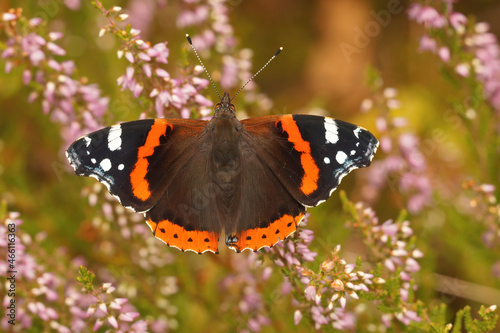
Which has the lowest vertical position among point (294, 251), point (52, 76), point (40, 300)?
point (40, 300)

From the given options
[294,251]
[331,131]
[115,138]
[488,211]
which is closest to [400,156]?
[488,211]

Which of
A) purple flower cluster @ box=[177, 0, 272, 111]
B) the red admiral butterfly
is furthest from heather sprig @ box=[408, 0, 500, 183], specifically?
purple flower cluster @ box=[177, 0, 272, 111]

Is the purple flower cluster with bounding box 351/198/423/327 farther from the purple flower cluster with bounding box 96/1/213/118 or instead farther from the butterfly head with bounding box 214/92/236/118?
the purple flower cluster with bounding box 96/1/213/118

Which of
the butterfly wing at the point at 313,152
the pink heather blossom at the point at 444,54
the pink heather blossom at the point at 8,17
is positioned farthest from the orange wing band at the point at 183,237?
the pink heather blossom at the point at 444,54

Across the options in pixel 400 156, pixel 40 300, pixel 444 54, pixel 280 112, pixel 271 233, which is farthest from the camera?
pixel 280 112

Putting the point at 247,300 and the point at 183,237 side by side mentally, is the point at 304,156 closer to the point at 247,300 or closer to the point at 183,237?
the point at 183,237

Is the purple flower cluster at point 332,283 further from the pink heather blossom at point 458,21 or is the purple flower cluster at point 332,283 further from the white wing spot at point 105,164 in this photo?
the pink heather blossom at point 458,21

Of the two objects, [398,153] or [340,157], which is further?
[398,153]
